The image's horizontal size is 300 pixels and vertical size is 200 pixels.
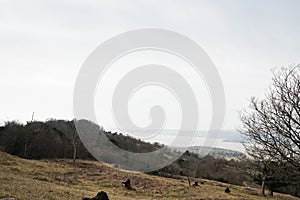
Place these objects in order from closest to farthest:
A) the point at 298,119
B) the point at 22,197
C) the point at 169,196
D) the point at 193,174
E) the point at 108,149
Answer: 1. the point at 298,119
2. the point at 22,197
3. the point at 169,196
4. the point at 193,174
5. the point at 108,149

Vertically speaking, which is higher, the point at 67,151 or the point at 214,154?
the point at 214,154

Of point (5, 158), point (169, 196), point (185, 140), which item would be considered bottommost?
point (169, 196)

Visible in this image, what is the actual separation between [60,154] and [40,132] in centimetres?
612

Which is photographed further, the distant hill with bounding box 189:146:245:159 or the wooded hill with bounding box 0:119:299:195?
the wooded hill with bounding box 0:119:299:195

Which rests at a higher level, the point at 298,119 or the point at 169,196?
the point at 298,119

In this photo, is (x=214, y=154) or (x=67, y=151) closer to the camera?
(x=67, y=151)

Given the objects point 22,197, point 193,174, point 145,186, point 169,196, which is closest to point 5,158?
point 145,186

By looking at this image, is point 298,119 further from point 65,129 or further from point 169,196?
point 65,129

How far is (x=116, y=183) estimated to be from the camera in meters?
32.5

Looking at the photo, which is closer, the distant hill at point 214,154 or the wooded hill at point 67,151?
the distant hill at point 214,154

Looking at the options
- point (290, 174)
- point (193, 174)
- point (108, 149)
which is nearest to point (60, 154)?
point (108, 149)

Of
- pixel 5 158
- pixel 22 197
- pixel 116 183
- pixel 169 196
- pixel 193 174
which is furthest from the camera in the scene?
pixel 193 174

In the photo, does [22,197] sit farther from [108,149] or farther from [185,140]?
[108,149]

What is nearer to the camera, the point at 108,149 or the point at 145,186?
the point at 145,186
